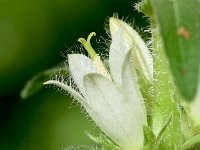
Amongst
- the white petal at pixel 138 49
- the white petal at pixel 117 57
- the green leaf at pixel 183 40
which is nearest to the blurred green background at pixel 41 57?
the white petal at pixel 138 49

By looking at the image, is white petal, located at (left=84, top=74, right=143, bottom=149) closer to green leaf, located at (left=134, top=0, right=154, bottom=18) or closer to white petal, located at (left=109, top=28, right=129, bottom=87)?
white petal, located at (left=109, top=28, right=129, bottom=87)

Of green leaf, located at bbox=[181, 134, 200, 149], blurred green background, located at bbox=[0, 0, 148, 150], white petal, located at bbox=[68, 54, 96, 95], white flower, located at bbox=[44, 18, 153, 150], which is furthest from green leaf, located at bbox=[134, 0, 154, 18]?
blurred green background, located at bbox=[0, 0, 148, 150]

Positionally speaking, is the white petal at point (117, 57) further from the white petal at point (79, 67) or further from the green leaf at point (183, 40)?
the green leaf at point (183, 40)

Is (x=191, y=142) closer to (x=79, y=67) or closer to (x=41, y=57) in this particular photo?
(x=79, y=67)

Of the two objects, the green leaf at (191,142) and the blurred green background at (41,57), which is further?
the blurred green background at (41,57)

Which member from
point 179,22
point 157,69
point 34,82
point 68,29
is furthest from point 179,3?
point 68,29
